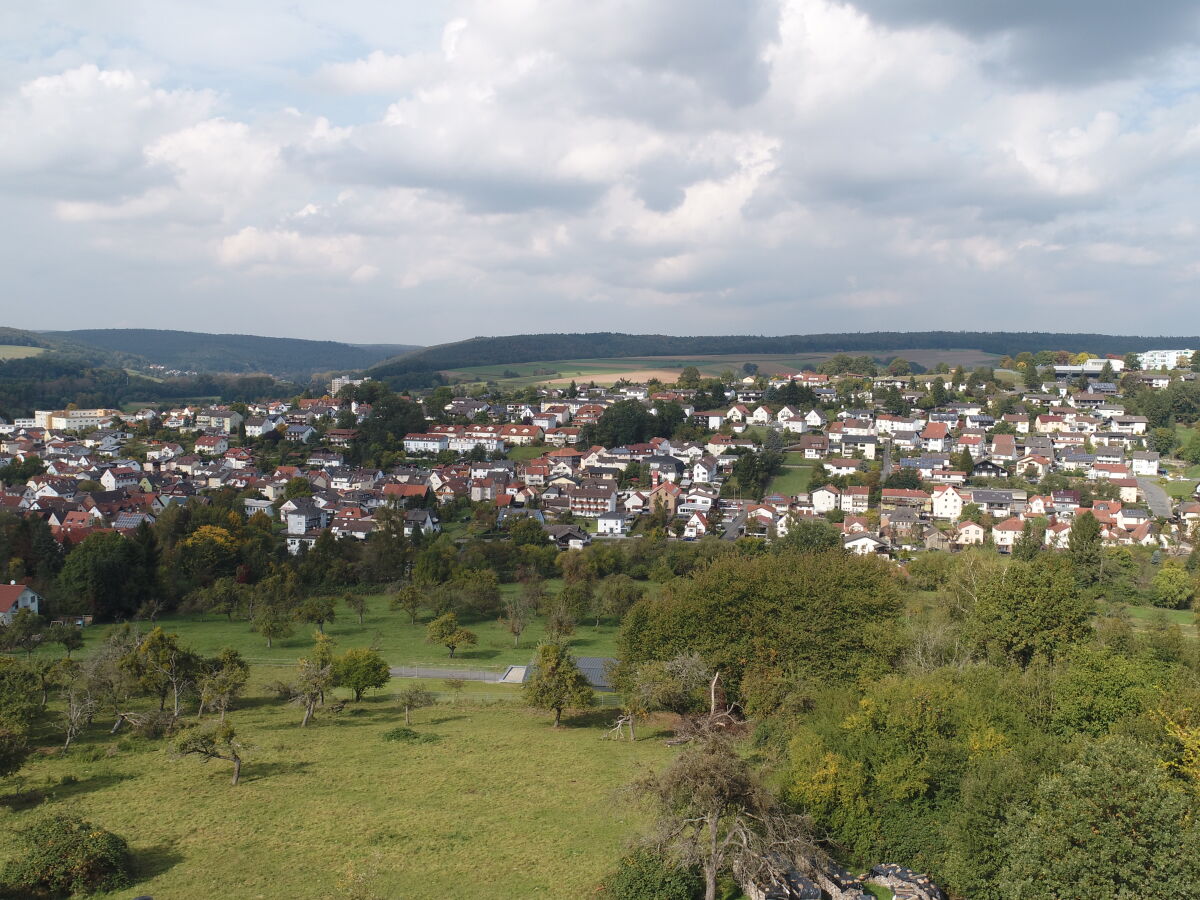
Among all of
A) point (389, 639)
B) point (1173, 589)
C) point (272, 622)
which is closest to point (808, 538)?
point (1173, 589)

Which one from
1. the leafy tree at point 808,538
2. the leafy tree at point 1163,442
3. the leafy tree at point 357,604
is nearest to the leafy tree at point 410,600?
the leafy tree at point 357,604

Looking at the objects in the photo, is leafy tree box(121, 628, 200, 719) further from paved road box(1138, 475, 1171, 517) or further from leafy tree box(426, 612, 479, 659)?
paved road box(1138, 475, 1171, 517)

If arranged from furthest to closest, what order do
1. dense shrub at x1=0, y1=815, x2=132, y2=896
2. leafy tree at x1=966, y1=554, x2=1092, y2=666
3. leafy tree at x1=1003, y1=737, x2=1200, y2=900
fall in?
leafy tree at x1=966, y1=554, x2=1092, y2=666 < dense shrub at x1=0, y1=815, x2=132, y2=896 < leafy tree at x1=1003, y1=737, x2=1200, y2=900

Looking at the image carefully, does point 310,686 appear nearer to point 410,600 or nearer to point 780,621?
point 780,621

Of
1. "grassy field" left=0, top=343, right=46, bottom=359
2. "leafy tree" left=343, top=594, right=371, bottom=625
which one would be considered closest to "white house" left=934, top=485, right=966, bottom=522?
"leafy tree" left=343, top=594, right=371, bottom=625

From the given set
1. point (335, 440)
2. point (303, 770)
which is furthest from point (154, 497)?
point (303, 770)

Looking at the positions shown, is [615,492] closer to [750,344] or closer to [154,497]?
[154,497]
